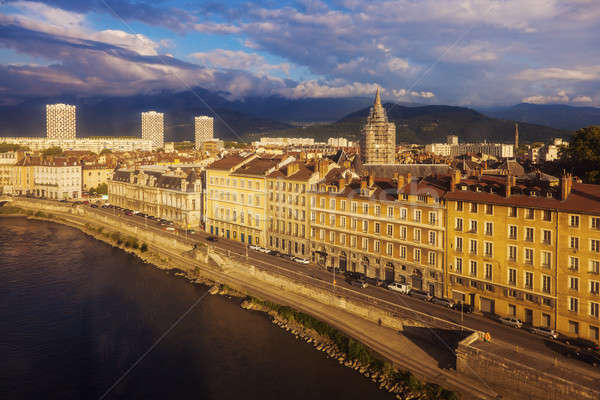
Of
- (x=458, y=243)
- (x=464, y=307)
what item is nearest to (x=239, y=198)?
(x=458, y=243)

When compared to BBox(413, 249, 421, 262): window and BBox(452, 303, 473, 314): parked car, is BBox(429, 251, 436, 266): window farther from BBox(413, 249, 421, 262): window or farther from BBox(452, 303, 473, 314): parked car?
BBox(452, 303, 473, 314): parked car

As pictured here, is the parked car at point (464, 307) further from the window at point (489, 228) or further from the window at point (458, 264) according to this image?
the window at point (489, 228)

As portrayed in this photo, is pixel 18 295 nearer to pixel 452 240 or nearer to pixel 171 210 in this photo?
pixel 171 210

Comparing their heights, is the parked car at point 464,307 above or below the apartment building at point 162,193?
below

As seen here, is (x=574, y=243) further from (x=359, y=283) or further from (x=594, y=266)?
(x=359, y=283)

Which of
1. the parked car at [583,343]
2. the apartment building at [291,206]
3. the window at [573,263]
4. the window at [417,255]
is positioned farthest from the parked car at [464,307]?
the apartment building at [291,206]

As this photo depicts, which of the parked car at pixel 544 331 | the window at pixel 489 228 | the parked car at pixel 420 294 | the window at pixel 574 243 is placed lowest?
the parked car at pixel 544 331
